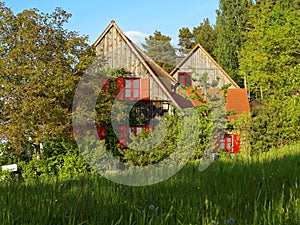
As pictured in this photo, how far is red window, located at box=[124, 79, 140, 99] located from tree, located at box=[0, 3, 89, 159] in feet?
19.1

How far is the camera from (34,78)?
1738 centimetres

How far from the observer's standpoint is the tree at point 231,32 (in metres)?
49.9

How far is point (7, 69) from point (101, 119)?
431 cm

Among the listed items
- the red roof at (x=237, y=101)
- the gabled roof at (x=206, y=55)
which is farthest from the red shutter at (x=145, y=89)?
the gabled roof at (x=206, y=55)

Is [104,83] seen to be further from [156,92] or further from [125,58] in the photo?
[125,58]

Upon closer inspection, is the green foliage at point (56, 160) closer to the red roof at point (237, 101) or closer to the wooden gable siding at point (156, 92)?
the wooden gable siding at point (156, 92)

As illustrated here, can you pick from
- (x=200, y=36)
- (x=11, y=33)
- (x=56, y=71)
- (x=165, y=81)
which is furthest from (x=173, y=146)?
A: (x=200, y=36)

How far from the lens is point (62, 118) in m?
17.7

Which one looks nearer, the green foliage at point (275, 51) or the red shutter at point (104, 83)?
the red shutter at point (104, 83)

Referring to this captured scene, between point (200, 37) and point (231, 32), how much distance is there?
34.1 ft

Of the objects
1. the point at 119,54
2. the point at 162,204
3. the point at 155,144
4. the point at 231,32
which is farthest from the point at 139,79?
the point at 231,32

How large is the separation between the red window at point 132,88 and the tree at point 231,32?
26226 mm

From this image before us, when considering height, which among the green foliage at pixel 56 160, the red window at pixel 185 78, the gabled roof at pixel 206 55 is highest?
the gabled roof at pixel 206 55

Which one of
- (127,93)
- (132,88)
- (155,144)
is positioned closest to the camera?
(155,144)
